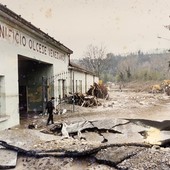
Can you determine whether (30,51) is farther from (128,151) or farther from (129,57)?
(129,57)

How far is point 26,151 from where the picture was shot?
917cm

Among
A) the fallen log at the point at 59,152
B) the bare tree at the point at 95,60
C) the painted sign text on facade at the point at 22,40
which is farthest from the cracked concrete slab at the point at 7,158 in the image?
the bare tree at the point at 95,60

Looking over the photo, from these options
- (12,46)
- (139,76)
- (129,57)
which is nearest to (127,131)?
(12,46)

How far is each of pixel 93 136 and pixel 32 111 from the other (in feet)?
34.0

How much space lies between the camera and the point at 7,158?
8828 mm

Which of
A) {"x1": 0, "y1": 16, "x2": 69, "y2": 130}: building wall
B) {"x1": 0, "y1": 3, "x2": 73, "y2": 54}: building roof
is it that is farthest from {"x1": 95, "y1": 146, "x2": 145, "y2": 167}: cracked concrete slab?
{"x1": 0, "y1": 3, "x2": 73, "y2": 54}: building roof

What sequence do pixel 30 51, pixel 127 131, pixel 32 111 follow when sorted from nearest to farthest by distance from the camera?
pixel 127 131, pixel 30 51, pixel 32 111

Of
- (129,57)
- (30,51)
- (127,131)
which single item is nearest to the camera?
(127,131)

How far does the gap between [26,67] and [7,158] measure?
1359 cm

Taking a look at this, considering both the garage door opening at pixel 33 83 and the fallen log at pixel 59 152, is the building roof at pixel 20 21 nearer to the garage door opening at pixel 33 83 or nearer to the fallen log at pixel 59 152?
the garage door opening at pixel 33 83

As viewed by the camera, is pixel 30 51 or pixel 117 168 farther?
pixel 30 51

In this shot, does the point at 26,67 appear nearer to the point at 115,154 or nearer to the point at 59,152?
the point at 59,152

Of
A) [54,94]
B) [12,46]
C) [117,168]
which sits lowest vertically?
[117,168]

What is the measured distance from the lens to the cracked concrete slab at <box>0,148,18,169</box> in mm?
8383
